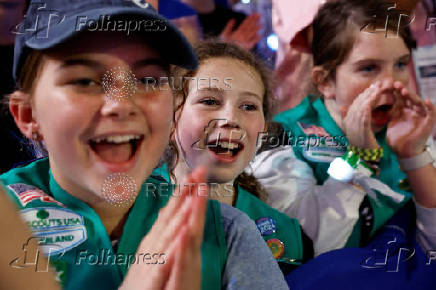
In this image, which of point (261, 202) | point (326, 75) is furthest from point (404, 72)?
point (261, 202)

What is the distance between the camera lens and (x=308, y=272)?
60 cm

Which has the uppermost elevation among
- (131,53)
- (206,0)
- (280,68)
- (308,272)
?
(206,0)

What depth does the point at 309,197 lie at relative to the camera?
697 mm

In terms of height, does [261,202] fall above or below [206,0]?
below

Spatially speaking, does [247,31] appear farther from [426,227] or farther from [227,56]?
[426,227]

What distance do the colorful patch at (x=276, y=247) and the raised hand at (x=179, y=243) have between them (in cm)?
25

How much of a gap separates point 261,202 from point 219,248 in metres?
0.19

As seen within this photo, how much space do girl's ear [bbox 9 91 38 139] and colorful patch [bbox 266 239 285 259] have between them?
326mm

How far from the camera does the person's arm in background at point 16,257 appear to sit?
0.32 meters

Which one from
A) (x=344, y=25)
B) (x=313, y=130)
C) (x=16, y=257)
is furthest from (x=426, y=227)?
(x=16, y=257)

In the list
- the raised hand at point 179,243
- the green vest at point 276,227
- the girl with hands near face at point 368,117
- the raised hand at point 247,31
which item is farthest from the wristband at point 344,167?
the raised hand at point 179,243

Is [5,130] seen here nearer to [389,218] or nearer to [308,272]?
[308,272]

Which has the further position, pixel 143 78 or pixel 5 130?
pixel 5 130

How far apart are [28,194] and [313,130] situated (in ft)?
1.54
